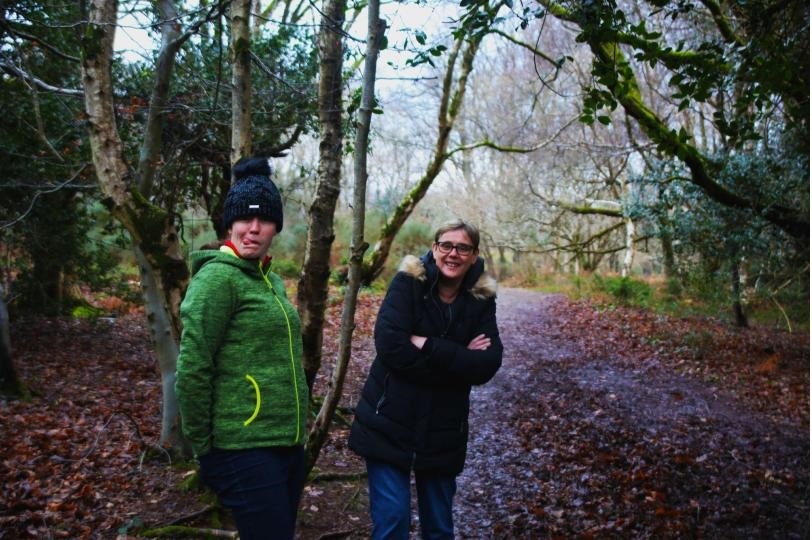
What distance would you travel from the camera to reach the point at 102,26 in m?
3.73

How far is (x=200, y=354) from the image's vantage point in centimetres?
215

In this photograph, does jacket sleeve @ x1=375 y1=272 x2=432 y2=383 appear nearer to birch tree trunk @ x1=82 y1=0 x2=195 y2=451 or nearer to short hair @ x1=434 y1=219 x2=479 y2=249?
short hair @ x1=434 y1=219 x2=479 y2=249

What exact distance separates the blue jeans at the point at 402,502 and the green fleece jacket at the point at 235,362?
665mm

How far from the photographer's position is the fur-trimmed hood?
10.0ft

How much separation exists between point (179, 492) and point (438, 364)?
2.66 metres

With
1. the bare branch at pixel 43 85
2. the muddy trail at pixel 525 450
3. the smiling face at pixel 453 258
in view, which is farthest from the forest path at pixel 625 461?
the bare branch at pixel 43 85

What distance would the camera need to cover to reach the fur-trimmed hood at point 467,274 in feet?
10.0

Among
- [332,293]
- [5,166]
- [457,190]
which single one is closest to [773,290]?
[332,293]

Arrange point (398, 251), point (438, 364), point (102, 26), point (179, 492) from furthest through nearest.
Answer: point (398, 251) < point (179, 492) < point (102, 26) < point (438, 364)

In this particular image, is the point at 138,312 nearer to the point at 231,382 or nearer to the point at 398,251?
the point at 398,251

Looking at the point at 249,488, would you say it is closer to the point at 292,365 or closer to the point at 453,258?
the point at 292,365

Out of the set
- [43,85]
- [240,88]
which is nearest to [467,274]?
[240,88]

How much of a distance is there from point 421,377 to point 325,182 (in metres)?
1.56

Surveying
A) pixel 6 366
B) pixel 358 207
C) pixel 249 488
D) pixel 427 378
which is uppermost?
pixel 358 207
